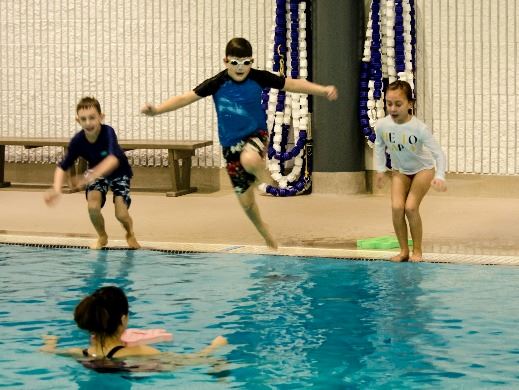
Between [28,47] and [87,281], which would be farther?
[28,47]

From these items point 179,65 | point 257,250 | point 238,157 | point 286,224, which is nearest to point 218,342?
point 238,157

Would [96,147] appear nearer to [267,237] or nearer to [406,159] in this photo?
[267,237]

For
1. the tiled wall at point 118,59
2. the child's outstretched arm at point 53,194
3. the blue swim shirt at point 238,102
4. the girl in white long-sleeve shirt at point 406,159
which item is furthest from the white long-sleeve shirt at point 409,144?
the tiled wall at point 118,59

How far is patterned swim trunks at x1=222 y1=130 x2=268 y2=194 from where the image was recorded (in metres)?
9.23

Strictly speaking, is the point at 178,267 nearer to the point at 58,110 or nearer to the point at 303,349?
the point at 303,349

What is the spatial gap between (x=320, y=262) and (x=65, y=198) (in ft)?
17.2

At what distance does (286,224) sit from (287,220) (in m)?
0.28

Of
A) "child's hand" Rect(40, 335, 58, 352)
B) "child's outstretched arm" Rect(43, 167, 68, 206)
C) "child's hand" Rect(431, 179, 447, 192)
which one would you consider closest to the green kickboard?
"child's hand" Rect(431, 179, 447, 192)

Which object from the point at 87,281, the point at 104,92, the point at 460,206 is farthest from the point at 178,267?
the point at 104,92

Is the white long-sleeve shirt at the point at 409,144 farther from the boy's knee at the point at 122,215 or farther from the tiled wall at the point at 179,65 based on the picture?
the tiled wall at the point at 179,65

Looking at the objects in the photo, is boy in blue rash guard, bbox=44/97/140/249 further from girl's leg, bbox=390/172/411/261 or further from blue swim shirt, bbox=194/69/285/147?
girl's leg, bbox=390/172/411/261

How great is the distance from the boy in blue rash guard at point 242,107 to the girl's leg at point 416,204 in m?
0.97

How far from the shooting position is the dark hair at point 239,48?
907 centimetres

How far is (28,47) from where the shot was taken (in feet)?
49.9
